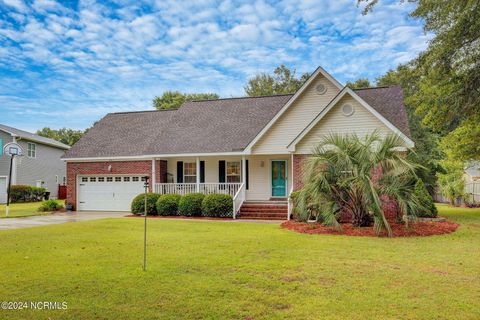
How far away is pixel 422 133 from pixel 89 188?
28631mm

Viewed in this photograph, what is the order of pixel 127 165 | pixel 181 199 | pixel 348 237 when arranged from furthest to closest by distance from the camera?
pixel 127 165, pixel 181 199, pixel 348 237

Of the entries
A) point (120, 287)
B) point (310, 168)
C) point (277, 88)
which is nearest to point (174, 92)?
point (277, 88)

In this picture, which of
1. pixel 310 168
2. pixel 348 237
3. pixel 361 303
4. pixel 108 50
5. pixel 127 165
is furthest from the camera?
pixel 127 165

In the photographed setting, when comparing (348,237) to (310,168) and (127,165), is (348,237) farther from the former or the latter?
(127,165)

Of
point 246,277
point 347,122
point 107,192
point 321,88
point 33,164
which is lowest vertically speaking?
point 246,277

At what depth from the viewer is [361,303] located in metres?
5.03

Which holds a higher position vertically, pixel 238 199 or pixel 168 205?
pixel 238 199

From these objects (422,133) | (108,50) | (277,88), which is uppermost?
(277,88)

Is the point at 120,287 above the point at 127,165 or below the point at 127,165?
below

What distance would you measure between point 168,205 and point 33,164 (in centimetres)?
2120

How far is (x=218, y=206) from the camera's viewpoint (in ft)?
57.7

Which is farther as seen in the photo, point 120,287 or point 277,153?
point 277,153

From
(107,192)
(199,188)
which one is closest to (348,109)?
(199,188)

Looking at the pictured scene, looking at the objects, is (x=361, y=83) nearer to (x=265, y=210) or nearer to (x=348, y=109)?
(x=348, y=109)
